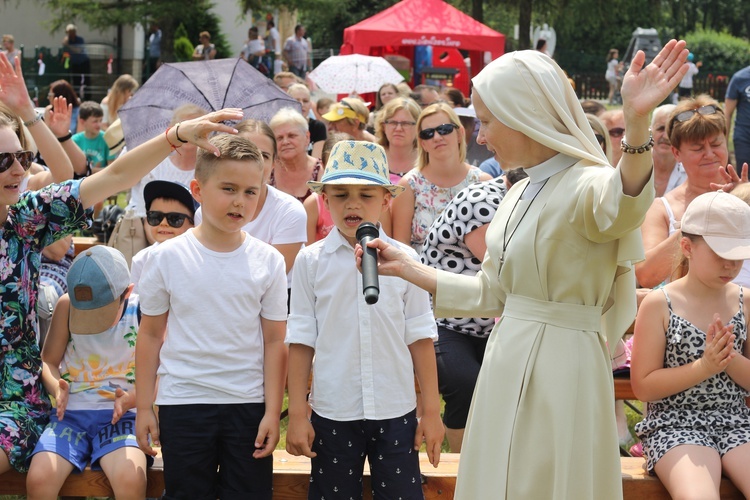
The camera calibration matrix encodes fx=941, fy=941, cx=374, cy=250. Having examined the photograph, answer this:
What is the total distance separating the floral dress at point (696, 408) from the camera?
13.6 ft

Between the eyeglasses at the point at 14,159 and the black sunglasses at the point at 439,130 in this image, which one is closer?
the eyeglasses at the point at 14,159

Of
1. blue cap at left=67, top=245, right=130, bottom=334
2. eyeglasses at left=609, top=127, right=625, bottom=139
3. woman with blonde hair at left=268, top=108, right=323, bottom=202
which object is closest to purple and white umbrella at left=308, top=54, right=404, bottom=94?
eyeglasses at left=609, top=127, right=625, bottom=139

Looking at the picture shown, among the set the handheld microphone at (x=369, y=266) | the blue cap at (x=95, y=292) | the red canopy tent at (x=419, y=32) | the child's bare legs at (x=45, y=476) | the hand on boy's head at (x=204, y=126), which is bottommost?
the child's bare legs at (x=45, y=476)

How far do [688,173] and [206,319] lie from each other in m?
3.06

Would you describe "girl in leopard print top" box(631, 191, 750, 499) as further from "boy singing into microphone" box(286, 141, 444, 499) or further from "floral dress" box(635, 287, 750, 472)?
"boy singing into microphone" box(286, 141, 444, 499)

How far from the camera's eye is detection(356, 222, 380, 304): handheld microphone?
270cm

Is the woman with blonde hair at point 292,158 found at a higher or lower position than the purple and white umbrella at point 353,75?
lower

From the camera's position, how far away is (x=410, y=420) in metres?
3.89

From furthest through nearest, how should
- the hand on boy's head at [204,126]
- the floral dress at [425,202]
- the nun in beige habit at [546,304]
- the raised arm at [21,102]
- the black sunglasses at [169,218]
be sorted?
the floral dress at [425,202]
the black sunglasses at [169,218]
the raised arm at [21,102]
the hand on boy's head at [204,126]
the nun in beige habit at [546,304]

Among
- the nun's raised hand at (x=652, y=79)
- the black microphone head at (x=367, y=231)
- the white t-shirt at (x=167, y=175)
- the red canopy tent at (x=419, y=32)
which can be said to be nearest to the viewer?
the nun's raised hand at (x=652, y=79)

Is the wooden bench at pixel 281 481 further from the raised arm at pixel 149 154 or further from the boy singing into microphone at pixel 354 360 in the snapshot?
the raised arm at pixel 149 154

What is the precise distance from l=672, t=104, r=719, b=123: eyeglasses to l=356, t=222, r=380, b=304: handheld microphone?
297cm

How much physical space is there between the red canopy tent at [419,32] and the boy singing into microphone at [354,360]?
17.7m

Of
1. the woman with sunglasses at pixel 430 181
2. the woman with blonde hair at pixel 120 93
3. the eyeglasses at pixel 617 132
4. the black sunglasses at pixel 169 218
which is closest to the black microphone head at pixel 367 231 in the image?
the black sunglasses at pixel 169 218
